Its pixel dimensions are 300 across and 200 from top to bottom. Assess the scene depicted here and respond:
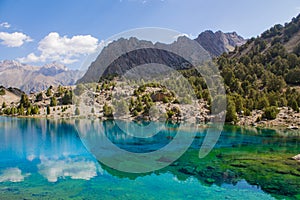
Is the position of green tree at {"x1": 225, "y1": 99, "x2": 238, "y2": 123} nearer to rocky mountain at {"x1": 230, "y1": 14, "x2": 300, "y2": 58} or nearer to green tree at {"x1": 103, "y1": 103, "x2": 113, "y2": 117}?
green tree at {"x1": 103, "y1": 103, "x2": 113, "y2": 117}

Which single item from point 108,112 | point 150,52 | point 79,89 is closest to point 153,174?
point 108,112

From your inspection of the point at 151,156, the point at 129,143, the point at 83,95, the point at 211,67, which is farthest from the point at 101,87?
the point at 151,156

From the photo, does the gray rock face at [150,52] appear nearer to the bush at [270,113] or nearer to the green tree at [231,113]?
the green tree at [231,113]

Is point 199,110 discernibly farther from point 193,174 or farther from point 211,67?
point 193,174

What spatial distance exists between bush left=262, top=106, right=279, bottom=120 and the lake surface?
25017 millimetres

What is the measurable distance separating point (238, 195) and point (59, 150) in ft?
81.3

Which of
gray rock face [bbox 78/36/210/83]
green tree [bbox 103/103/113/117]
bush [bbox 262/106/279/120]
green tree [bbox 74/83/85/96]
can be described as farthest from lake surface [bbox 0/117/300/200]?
gray rock face [bbox 78/36/210/83]

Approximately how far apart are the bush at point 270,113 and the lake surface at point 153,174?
25.0 m

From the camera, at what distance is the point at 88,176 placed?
26.3 m

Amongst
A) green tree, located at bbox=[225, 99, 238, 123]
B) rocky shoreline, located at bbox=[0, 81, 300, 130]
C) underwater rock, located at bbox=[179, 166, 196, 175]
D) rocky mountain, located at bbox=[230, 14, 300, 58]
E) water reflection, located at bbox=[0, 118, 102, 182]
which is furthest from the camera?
rocky mountain, located at bbox=[230, 14, 300, 58]

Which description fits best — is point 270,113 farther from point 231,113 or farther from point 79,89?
point 79,89

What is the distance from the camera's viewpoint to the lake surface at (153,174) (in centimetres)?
2211

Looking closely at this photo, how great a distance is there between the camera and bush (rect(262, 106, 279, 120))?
66.4 m

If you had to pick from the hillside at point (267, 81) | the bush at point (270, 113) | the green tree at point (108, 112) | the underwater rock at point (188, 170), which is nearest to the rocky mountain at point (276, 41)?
the hillside at point (267, 81)
